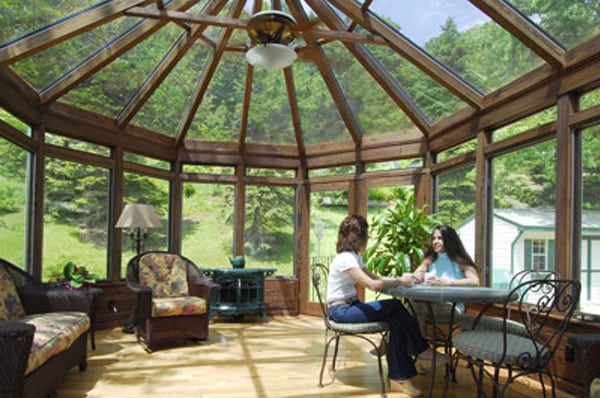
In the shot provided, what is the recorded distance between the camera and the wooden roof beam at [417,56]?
483cm

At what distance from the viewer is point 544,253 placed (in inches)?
→ 158

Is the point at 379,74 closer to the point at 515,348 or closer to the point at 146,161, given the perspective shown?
the point at 146,161

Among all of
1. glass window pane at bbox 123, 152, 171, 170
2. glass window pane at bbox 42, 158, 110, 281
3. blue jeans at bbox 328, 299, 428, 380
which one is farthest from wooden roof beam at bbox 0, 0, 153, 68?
blue jeans at bbox 328, 299, 428, 380

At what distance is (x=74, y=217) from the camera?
556 centimetres

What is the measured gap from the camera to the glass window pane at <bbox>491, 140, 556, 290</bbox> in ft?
13.2

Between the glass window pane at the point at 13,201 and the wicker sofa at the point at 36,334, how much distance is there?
71 centimetres

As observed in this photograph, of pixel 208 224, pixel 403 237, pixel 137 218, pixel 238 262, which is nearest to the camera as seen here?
pixel 403 237

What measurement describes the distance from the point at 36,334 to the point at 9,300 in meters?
0.86

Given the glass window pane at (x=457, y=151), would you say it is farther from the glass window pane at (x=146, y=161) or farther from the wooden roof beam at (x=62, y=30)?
the glass window pane at (x=146, y=161)

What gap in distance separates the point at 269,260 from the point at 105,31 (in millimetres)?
3884

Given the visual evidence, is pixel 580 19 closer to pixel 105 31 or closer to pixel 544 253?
pixel 544 253

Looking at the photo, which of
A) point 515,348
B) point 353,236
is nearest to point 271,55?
point 353,236

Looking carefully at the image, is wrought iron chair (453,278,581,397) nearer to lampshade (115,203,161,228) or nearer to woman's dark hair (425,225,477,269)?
woman's dark hair (425,225,477,269)

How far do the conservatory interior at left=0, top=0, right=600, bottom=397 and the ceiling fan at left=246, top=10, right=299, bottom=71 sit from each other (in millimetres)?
17
